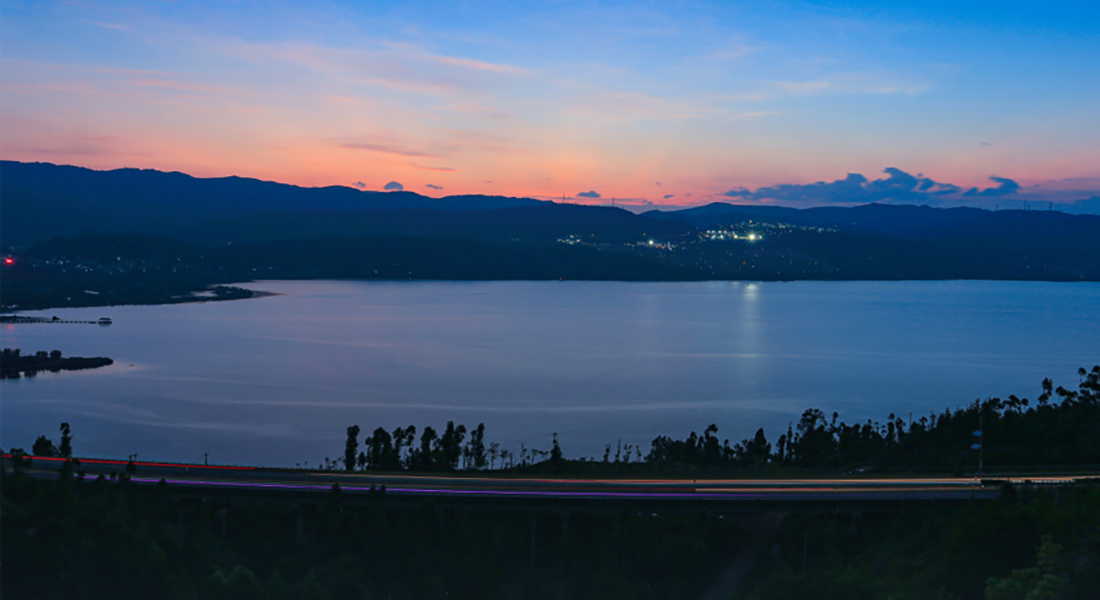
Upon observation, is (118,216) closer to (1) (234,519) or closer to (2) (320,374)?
(2) (320,374)

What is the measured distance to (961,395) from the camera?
29.7 m

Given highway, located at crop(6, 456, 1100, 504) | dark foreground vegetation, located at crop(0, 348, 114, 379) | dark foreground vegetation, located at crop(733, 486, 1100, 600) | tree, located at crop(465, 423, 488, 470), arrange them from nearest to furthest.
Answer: dark foreground vegetation, located at crop(733, 486, 1100, 600), highway, located at crop(6, 456, 1100, 504), tree, located at crop(465, 423, 488, 470), dark foreground vegetation, located at crop(0, 348, 114, 379)

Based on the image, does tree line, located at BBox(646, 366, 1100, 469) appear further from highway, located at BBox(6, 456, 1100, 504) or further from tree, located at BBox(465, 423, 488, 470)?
tree, located at BBox(465, 423, 488, 470)

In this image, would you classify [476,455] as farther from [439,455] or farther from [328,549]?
[328,549]

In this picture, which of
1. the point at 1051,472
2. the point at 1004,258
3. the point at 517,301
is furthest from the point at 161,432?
the point at 1004,258

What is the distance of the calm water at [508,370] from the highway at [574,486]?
7487 millimetres

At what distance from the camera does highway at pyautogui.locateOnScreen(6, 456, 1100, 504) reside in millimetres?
12234

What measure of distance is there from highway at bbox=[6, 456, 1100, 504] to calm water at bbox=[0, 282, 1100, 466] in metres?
7.49

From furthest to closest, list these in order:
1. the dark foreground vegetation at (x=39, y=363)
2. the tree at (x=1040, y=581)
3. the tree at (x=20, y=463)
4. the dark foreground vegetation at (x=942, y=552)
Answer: the dark foreground vegetation at (x=39, y=363) → the tree at (x=20, y=463) → the dark foreground vegetation at (x=942, y=552) → the tree at (x=1040, y=581)

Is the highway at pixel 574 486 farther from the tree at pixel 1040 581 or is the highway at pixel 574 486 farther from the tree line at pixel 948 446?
the tree at pixel 1040 581

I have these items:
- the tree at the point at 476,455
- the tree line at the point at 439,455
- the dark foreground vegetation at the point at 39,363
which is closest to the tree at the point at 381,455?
the tree line at the point at 439,455

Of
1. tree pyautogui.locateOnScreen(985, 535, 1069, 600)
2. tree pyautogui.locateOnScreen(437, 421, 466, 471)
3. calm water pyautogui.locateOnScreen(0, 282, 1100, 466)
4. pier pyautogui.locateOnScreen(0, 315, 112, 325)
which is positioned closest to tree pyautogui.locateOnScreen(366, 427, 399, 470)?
tree pyautogui.locateOnScreen(437, 421, 466, 471)

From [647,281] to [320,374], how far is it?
7767cm

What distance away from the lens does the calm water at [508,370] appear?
24531 millimetres
